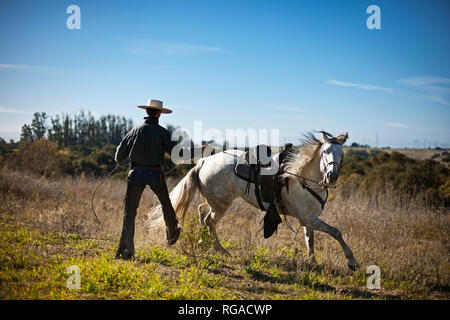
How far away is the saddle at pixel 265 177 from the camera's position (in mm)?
5207

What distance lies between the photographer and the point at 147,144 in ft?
16.2

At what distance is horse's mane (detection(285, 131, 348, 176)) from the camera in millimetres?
4913

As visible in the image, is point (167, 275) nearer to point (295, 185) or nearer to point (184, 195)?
point (184, 195)

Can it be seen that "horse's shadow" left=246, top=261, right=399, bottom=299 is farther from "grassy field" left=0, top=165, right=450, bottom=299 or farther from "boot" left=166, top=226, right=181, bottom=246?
"boot" left=166, top=226, right=181, bottom=246

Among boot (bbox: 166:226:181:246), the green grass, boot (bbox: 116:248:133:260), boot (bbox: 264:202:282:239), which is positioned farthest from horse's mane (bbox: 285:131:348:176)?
boot (bbox: 116:248:133:260)

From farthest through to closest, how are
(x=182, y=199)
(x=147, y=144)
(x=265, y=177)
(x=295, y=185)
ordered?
(x=182, y=199)
(x=265, y=177)
(x=295, y=185)
(x=147, y=144)

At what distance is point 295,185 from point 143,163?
2.54 m

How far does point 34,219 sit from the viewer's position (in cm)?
712

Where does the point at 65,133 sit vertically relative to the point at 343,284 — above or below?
above

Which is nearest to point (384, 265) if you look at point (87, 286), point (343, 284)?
point (343, 284)

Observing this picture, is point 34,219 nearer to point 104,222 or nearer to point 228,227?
point 104,222

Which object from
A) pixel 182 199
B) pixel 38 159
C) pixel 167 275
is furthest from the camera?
pixel 38 159

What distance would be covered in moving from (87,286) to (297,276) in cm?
280

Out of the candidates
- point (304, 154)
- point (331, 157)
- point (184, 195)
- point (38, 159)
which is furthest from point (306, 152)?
point (38, 159)
